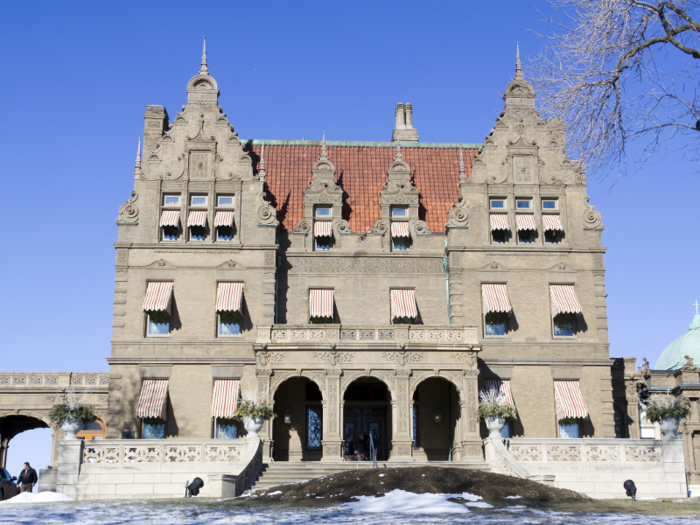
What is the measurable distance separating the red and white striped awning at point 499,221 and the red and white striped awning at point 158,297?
15.6 m

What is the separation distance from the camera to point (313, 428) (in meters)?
38.8

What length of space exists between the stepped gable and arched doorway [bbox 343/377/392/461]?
7.88 metres

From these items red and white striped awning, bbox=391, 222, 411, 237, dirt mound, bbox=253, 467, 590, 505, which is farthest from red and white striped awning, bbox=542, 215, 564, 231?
dirt mound, bbox=253, 467, 590, 505

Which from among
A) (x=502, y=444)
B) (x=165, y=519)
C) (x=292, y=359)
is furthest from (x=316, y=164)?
(x=165, y=519)

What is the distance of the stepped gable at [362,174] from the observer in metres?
42.9

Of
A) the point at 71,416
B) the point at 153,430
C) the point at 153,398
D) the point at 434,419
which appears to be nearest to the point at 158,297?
the point at 153,398

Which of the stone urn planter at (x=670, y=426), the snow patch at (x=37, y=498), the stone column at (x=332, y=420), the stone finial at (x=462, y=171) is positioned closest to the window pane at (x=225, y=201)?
the stone column at (x=332, y=420)

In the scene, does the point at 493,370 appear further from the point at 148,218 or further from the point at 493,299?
the point at 148,218

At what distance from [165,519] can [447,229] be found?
24.3 metres

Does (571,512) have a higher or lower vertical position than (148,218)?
lower

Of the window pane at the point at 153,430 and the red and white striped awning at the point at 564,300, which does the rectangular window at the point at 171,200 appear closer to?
the window pane at the point at 153,430

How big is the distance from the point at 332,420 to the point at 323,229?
33.0 feet

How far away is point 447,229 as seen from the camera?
41281mm

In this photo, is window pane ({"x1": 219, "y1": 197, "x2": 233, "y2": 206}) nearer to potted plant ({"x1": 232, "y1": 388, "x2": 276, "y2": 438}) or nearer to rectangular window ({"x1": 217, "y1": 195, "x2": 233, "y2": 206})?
rectangular window ({"x1": 217, "y1": 195, "x2": 233, "y2": 206})
